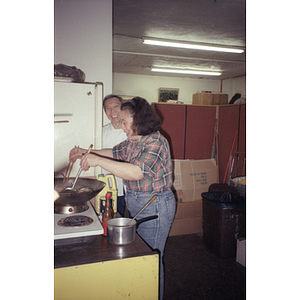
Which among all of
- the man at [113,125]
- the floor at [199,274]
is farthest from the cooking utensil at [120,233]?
the floor at [199,274]

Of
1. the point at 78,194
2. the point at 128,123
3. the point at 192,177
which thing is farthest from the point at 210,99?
the point at 78,194

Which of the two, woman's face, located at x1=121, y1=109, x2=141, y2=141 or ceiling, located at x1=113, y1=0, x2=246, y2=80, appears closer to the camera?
woman's face, located at x1=121, y1=109, x2=141, y2=141

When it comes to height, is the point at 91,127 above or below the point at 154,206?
above

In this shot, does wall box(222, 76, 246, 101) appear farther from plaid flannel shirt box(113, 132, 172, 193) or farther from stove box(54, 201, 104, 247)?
stove box(54, 201, 104, 247)

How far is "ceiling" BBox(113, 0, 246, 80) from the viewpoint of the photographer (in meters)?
2.70

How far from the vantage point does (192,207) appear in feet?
9.50

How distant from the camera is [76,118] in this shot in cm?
114

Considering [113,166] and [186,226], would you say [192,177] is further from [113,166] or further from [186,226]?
[113,166]

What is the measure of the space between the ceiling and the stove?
2.30 m

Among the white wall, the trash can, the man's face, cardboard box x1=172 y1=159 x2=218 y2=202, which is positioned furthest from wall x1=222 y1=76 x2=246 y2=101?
the man's face

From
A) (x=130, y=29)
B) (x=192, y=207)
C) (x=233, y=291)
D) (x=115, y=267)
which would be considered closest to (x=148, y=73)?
(x=130, y=29)

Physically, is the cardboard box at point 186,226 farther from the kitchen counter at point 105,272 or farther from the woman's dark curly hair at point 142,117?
the kitchen counter at point 105,272
